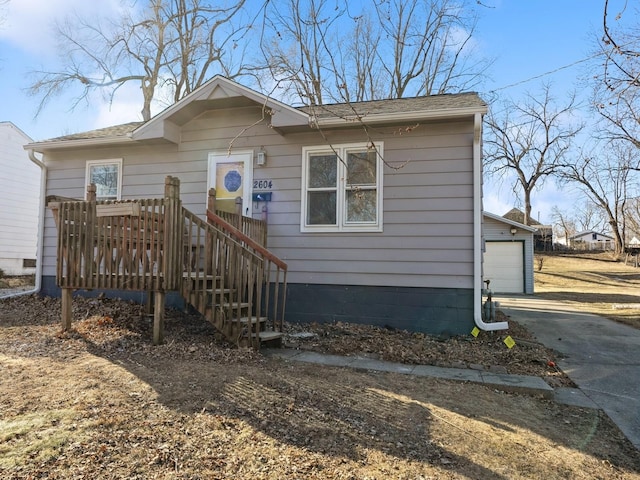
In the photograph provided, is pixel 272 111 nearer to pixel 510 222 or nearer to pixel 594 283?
pixel 510 222

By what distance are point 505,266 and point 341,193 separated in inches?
502

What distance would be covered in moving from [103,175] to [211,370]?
223 inches

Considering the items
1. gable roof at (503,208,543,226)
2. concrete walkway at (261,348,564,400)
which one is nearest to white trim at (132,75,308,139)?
concrete walkway at (261,348,564,400)

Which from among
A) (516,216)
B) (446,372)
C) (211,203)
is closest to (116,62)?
(211,203)

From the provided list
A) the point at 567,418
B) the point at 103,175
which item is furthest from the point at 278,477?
the point at 103,175

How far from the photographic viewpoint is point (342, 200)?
265 inches

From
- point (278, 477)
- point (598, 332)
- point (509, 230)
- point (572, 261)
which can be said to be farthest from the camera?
point (572, 261)

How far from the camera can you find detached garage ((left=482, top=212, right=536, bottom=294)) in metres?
16.8

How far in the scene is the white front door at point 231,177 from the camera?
7207 mm

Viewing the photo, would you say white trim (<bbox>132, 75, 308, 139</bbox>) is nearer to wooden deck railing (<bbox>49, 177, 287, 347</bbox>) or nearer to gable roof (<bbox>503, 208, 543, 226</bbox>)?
wooden deck railing (<bbox>49, 177, 287, 347</bbox>)

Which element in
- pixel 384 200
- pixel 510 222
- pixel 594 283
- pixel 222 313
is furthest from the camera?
pixel 594 283

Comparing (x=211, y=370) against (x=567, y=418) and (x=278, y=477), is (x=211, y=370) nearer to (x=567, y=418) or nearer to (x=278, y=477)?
(x=278, y=477)

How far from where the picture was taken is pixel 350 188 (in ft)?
22.0

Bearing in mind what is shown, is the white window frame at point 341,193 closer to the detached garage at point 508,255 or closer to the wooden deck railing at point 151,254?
the wooden deck railing at point 151,254
